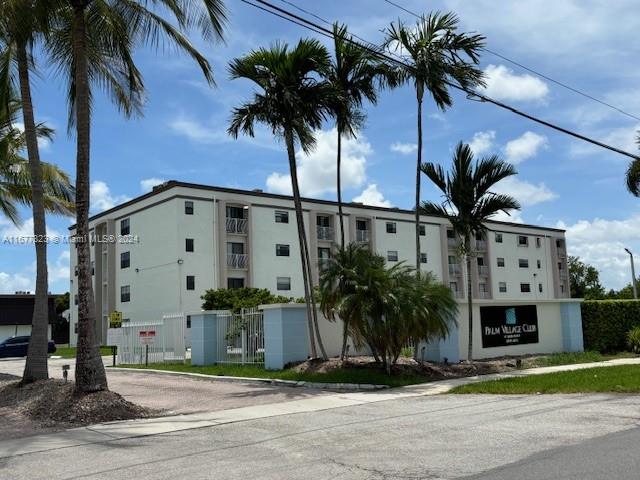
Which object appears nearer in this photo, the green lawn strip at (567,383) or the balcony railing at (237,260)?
the green lawn strip at (567,383)

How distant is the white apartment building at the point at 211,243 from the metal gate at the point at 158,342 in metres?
15.5

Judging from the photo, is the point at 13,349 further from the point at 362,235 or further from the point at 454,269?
the point at 454,269

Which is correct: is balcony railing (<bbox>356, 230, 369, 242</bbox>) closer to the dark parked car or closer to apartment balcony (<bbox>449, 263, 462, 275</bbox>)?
apartment balcony (<bbox>449, 263, 462, 275</bbox>)

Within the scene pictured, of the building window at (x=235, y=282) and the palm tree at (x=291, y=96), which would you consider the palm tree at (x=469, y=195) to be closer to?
the palm tree at (x=291, y=96)

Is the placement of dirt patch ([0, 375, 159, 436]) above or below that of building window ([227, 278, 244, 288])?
below

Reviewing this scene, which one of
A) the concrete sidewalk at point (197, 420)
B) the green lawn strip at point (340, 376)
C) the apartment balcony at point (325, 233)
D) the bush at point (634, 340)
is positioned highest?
the apartment balcony at point (325, 233)

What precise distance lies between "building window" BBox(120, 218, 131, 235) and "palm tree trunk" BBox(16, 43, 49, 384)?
3464 centimetres

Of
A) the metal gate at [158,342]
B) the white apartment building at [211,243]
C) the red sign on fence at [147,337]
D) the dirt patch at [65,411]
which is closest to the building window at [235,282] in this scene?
the white apartment building at [211,243]

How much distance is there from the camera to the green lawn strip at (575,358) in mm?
20453

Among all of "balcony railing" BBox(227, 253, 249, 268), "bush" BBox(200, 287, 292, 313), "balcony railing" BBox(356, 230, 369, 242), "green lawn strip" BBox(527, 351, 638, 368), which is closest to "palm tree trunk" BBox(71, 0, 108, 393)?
"green lawn strip" BBox(527, 351, 638, 368)

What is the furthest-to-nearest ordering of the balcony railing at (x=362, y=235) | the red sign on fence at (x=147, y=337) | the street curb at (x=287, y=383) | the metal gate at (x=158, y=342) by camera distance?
the balcony railing at (x=362, y=235) < the red sign on fence at (x=147, y=337) < the metal gate at (x=158, y=342) < the street curb at (x=287, y=383)

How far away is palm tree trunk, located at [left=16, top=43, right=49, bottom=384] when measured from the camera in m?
16.3

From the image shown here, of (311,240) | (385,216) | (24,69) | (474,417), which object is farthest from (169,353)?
(385,216)

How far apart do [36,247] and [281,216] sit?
33.4m
